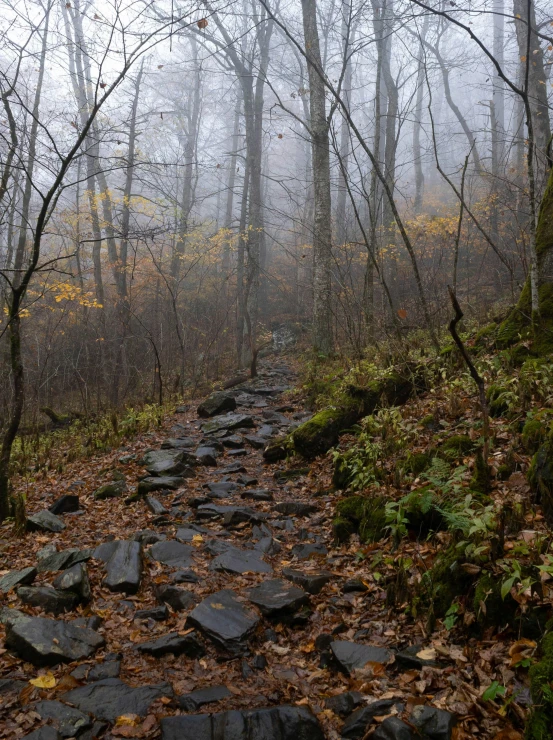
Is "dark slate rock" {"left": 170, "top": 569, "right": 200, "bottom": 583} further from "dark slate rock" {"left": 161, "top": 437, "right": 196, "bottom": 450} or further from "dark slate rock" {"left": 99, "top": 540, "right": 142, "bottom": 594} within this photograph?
"dark slate rock" {"left": 161, "top": 437, "right": 196, "bottom": 450}

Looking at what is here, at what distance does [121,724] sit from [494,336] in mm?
5831

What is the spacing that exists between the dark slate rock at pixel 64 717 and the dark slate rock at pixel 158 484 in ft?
11.5

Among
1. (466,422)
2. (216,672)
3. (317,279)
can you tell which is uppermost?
(317,279)

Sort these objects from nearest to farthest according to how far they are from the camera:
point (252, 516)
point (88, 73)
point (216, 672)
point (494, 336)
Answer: point (216, 672), point (252, 516), point (494, 336), point (88, 73)

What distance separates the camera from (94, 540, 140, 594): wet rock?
3.99 metres

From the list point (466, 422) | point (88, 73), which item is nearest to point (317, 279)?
point (466, 422)

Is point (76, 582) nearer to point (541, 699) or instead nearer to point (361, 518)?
point (361, 518)

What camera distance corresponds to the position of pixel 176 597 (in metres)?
3.80

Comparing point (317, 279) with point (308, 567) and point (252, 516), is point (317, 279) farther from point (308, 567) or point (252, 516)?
point (308, 567)

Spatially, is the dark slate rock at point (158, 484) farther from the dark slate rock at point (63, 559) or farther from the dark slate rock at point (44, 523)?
the dark slate rock at point (63, 559)

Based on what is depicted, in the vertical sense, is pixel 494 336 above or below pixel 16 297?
below

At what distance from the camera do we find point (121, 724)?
253 centimetres

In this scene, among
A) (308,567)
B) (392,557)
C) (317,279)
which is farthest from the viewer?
(317,279)

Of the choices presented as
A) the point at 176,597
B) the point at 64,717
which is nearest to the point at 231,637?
the point at 176,597
